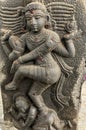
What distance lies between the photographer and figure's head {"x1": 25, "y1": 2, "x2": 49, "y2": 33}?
136 cm

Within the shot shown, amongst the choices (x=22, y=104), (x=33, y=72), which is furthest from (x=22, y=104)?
(x=33, y=72)

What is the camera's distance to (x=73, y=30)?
140 centimetres

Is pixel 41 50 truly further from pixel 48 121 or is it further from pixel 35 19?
pixel 48 121

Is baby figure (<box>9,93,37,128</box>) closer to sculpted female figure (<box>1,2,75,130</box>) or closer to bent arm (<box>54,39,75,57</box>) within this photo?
sculpted female figure (<box>1,2,75,130</box>)

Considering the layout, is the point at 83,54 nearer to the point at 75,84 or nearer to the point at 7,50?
the point at 75,84

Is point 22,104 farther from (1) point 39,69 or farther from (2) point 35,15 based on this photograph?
(2) point 35,15

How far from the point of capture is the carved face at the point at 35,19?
1361 millimetres

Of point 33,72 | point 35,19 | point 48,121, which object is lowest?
point 48,121

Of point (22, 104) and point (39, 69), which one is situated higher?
point (39, 69)

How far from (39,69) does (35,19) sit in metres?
0.14

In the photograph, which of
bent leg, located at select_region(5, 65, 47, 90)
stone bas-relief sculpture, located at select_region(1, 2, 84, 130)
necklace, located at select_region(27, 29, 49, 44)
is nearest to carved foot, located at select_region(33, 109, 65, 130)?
stone bas-relief sculpture, located at select_region(1, 2, 84, 130)

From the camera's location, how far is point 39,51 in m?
1.39

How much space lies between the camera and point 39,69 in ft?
4.57

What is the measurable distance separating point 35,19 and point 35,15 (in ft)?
0.04
